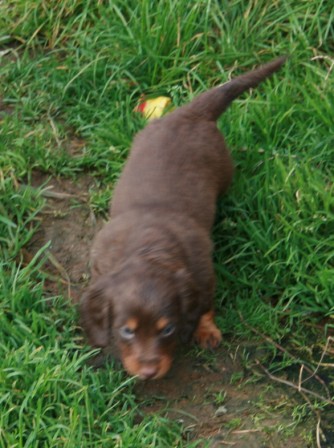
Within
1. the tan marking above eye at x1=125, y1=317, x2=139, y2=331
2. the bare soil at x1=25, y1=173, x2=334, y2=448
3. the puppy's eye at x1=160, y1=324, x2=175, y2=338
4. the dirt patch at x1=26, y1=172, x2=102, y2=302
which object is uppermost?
the tan marking above eye at x1=125, y1=317, x2=139, y2=331

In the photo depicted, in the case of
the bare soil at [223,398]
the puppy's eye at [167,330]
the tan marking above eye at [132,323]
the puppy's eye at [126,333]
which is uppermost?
the tan marking above eye at [132,323]

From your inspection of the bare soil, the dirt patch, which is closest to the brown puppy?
the bare soil

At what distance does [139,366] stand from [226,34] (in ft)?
8.17

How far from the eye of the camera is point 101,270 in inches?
185

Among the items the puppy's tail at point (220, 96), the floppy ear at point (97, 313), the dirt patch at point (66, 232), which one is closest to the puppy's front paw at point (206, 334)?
the floppy ear at point (97, 313)

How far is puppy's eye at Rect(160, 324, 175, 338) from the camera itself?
14.3 ft

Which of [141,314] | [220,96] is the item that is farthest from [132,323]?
[220,96]

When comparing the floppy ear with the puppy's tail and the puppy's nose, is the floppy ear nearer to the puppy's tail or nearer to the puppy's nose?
the puppy's nose

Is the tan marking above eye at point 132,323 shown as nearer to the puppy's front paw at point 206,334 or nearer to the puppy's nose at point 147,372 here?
the puppy's nose at point 147,372

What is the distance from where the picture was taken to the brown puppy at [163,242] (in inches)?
171

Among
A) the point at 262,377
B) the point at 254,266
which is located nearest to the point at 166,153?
the point at 254,266

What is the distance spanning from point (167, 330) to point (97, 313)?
33cm

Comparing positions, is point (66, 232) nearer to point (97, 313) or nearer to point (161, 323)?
point (97, 313)

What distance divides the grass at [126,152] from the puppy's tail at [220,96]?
22cm
